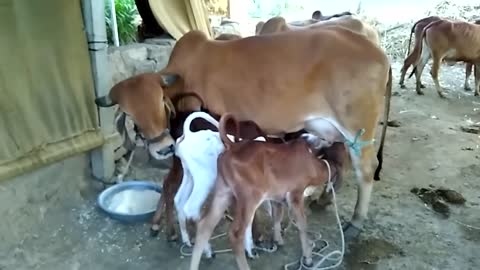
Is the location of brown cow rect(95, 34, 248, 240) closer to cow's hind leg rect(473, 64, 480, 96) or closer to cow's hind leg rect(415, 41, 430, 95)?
cow's hind leg rect(415, 41, 430, 95)

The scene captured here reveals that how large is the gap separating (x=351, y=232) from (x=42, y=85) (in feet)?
6.02

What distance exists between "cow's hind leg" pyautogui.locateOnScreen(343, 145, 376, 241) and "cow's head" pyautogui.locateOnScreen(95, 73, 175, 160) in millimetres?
951

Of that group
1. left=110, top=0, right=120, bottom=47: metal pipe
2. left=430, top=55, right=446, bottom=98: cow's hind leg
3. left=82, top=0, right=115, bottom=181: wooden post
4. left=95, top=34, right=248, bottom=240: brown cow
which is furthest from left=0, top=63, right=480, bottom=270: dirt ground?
left=430, top=55, right=446, bottom=98: cow's hind leg

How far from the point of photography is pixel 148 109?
7.75ft

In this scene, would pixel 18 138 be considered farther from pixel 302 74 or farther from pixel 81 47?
pixel 302 74

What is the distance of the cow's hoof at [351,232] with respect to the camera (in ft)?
8.82

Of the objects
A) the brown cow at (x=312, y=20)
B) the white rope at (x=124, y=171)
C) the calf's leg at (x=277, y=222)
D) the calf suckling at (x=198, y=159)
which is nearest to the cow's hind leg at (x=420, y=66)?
the brown cow at (x=312, y=20)

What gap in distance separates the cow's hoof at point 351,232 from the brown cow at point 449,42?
3.34 metres

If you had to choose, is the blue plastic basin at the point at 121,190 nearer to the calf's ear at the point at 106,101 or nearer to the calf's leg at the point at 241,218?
the calf's ear at the point at 106,101

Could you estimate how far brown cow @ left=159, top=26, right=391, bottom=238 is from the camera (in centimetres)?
248

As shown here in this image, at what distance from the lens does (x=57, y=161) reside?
2920mm

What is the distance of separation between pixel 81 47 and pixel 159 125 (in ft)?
2.91

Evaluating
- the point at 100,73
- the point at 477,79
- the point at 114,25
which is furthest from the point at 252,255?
the point at 477,79

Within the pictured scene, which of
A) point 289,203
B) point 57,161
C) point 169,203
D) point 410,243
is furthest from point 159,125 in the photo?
point 410,243
